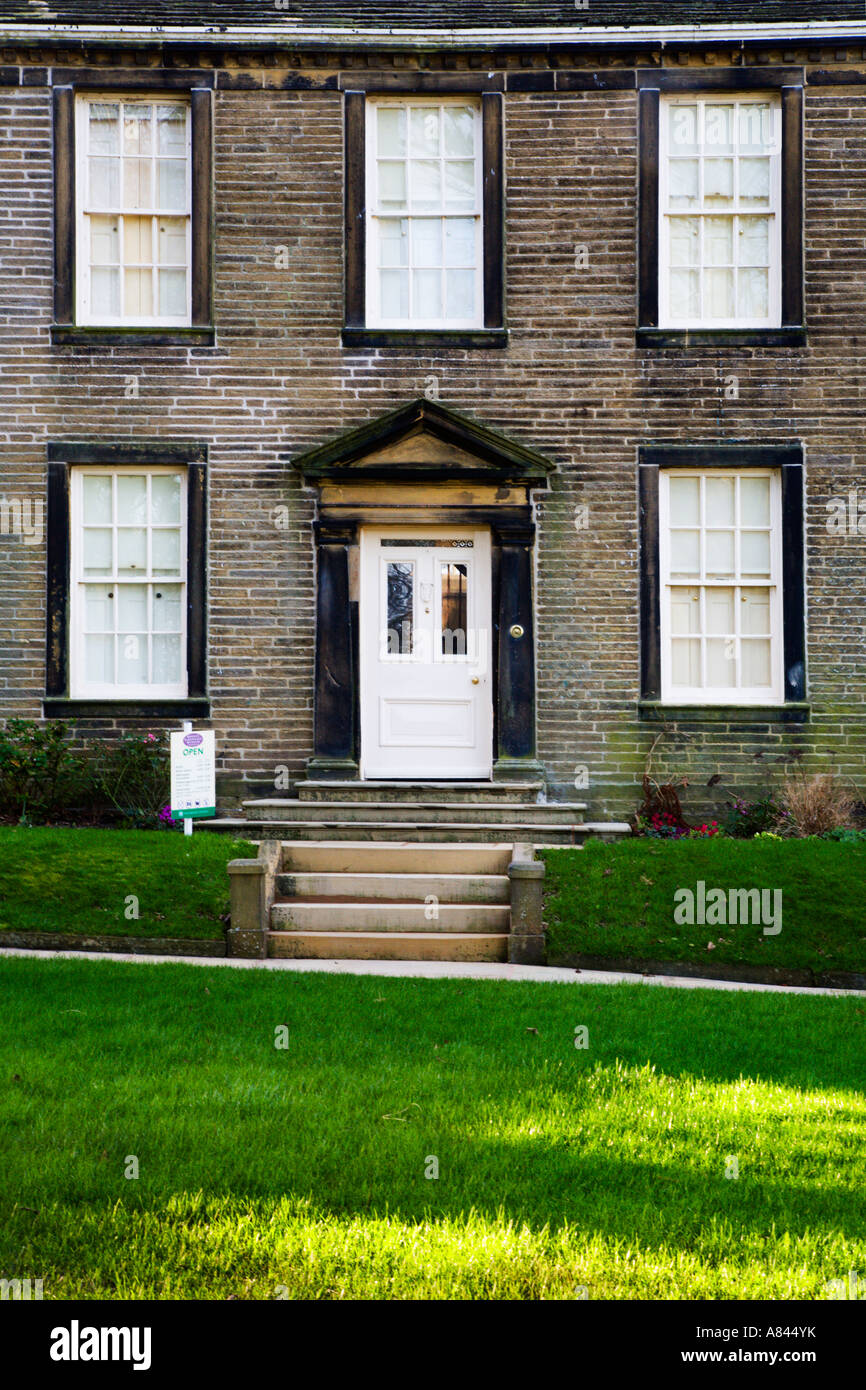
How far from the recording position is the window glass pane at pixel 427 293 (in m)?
13.2

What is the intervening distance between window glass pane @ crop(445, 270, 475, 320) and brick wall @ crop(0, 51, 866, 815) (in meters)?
0.45

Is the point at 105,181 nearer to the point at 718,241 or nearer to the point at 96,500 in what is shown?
the point at 96,500

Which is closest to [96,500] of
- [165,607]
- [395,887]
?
[165,607]

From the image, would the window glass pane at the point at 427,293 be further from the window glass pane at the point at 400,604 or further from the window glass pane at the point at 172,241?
the window glass pane at the point at 400,604

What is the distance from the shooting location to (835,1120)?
5375 mm

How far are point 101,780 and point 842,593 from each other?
26.4ft

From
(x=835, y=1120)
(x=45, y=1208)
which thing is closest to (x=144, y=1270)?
(x=45, y=1208)

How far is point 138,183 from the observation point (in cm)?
1316

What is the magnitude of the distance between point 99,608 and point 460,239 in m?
5.59

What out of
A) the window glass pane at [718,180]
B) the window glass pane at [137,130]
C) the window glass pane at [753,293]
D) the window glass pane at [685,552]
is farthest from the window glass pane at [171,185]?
the window glass pane at [685,552]

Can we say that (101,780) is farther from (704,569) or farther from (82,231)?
(704,569)

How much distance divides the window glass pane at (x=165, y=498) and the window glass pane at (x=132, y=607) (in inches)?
30.2

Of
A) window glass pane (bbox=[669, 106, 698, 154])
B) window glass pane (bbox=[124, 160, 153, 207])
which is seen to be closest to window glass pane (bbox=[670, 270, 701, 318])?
window glass pane (bbox=[669, 106, 698, 154])

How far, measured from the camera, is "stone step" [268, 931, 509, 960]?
9492mm
